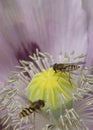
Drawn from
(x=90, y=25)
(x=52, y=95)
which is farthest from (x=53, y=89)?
(x=90, y=25)

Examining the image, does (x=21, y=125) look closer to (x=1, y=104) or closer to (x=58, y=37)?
(x=1, y=104)

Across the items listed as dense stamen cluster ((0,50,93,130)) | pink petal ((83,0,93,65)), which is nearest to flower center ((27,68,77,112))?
dense stamen cluster ((0,50,93,130))

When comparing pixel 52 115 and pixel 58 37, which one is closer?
pixel 52 115

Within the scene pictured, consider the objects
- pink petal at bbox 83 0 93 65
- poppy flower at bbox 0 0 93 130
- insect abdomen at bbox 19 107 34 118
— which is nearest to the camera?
insect abdomen at bbox 19 107 34 118

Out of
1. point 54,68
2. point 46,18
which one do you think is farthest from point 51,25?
point 54,68

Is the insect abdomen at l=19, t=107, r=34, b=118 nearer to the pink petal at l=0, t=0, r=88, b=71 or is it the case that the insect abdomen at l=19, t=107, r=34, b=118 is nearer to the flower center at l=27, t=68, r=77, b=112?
the flower center at l=27, t=68, r=77, b=112

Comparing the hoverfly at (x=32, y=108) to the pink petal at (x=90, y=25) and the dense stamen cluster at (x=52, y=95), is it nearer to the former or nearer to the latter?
the dense stamen cluster at (x=52, y=95)

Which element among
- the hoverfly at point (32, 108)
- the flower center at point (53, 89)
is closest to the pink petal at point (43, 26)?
the flower center at point (53, 89)

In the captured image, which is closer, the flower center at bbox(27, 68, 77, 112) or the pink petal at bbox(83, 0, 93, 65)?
the flower center at bbox(27, 68, 77, 112)
